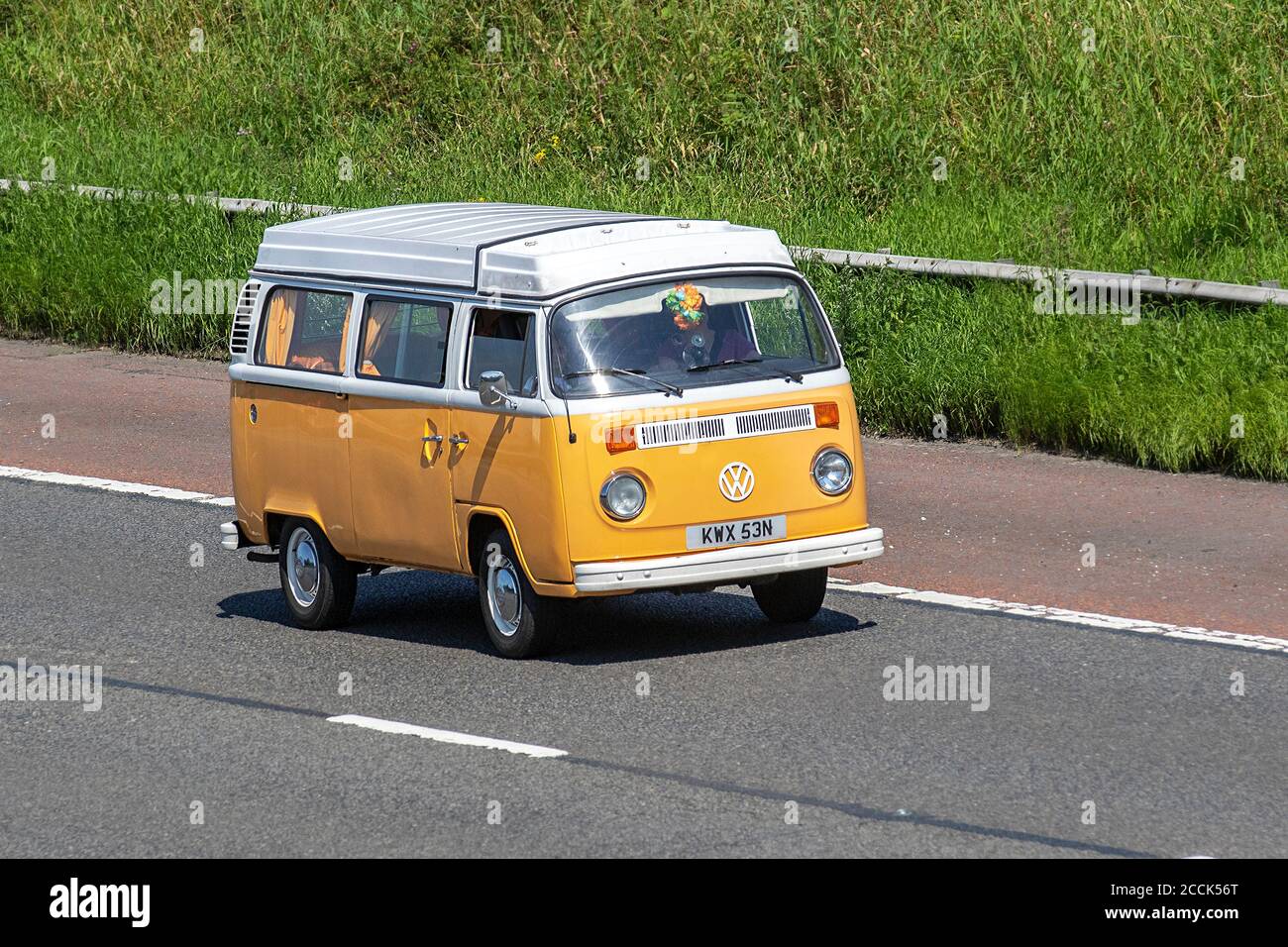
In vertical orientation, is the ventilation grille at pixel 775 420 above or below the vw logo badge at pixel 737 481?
above

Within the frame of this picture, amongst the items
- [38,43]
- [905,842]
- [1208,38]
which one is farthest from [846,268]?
[38,43]

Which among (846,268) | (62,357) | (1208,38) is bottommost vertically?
(62,357)

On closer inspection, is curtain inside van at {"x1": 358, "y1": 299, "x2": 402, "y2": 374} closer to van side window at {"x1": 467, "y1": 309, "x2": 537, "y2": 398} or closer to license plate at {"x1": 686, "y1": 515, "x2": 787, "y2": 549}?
van side window at {"x1": 467, "y1": 309, "x2": 537, "y2": 398}

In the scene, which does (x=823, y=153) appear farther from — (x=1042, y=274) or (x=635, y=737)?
(x=635, y=737)

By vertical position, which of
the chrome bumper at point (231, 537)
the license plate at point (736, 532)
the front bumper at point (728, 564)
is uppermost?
the license plate at point (736, 532)

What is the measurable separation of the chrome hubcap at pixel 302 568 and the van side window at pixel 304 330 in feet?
2.81

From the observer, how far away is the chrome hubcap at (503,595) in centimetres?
942

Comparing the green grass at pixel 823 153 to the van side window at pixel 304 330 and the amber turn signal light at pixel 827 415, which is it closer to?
the amber turn signal light at pixel 827 415

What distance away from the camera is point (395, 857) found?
22.4 ft

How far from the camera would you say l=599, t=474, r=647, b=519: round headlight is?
906 cm

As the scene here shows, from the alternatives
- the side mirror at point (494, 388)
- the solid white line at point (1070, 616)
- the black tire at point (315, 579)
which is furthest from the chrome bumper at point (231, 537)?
the solid white line at point (1070, 616)

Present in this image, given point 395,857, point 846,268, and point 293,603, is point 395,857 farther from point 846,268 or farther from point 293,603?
point 846,268

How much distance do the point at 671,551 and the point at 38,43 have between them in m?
21.1

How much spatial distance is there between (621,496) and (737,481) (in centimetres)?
55
